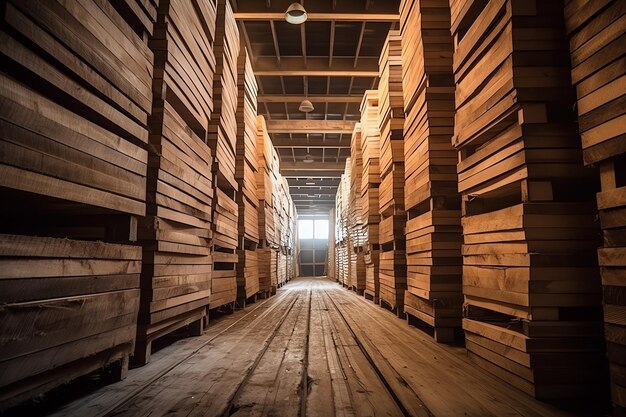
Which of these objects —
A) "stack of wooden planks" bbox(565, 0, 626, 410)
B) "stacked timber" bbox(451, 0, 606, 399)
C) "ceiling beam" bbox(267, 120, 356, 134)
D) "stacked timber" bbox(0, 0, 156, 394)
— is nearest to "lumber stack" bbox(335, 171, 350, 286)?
"ceiling beam" bbox(267, 120, 356, 134)

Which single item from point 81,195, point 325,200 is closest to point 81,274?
point 81,195

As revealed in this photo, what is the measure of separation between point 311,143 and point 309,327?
16.2 m

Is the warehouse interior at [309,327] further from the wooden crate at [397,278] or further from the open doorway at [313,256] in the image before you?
the open doorway at [313,256]

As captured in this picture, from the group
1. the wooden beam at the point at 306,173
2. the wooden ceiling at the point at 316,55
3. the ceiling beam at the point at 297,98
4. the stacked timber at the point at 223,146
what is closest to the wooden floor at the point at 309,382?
the stacked timber at the point at 223,146

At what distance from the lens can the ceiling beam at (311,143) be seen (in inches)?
821

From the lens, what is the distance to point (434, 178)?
5055mm

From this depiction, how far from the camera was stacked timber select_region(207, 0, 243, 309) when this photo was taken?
613 centimetres

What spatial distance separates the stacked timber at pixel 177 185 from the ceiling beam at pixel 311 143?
15.2m

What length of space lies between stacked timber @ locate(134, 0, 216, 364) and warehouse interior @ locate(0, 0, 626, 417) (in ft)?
0.09

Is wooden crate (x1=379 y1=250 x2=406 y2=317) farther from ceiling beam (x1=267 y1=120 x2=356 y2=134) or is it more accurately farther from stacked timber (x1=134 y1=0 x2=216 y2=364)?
ceiling beam (x1=267 y1=120 x2=356 y2=134)

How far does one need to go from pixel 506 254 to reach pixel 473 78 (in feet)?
5.91

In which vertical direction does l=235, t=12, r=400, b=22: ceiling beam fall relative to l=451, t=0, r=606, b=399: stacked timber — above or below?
above

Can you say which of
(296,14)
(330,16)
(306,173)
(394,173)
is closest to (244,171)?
(394,173)

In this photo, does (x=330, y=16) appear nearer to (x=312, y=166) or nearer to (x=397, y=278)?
(x=397, y=278)
